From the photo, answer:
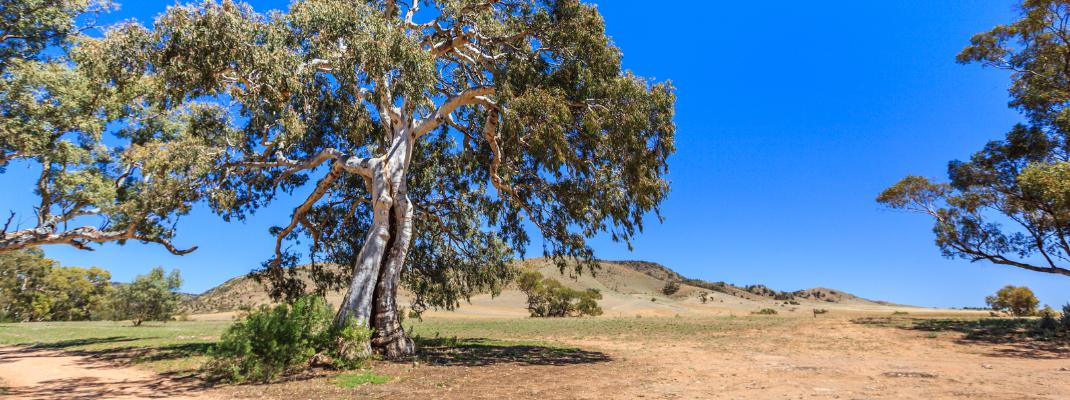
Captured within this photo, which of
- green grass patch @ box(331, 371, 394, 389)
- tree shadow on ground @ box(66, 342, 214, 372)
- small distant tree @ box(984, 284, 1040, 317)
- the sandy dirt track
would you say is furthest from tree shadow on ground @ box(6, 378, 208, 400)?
small distant tree @ box(984, 284, 1040, 317)

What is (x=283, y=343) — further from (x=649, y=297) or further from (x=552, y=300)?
(x=649, y=297)

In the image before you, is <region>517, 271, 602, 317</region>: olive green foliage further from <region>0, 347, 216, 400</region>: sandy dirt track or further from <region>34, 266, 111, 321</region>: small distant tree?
<region>34, 266, 111, 321</region>: small distant tree

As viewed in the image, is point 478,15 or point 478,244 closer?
point 478,15

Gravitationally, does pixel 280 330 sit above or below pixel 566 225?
below

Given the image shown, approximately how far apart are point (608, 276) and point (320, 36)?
94.4 m

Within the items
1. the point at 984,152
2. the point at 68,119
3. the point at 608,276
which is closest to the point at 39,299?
the point at 68,119

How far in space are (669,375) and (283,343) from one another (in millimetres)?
7591

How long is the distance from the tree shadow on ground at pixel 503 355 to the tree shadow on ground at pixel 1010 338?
1105 cm

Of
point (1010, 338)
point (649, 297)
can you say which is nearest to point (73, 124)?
point (1010, 338)

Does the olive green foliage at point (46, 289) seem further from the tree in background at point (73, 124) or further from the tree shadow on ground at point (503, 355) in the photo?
the tree shadow on ground at point (503, 355)

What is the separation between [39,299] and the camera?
164ft

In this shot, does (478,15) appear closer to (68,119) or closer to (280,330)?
(280,330)

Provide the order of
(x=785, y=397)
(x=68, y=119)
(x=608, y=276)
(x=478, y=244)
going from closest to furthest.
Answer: (x=785, y=397)
(x=68, y=119)
(x=478, y=244)
(x=608, y=276)

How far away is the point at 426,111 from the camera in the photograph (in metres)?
17.4
